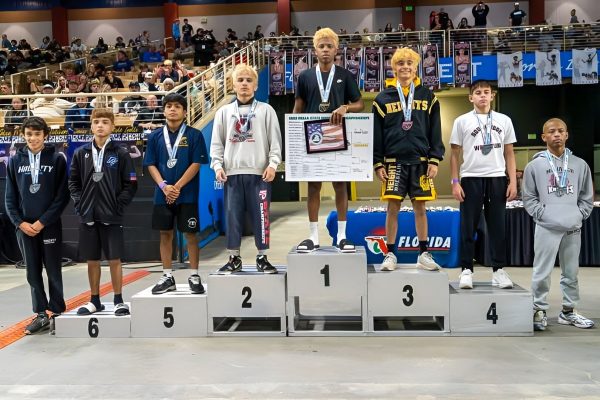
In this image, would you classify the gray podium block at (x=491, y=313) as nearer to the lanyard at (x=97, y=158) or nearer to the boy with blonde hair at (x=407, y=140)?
the boy with blonde hair at (x=407, y=140)

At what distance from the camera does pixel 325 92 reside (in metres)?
5.50

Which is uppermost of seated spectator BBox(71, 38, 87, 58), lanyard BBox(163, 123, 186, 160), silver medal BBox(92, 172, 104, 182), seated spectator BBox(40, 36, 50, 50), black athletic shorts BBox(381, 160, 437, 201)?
seated spectator BBox(40, 36, 50, 50)

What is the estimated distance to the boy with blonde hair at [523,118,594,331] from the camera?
17.7 feet

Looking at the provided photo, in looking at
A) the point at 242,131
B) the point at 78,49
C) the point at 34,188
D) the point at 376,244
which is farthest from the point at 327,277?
the point at 78,49

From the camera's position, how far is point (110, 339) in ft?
17.8

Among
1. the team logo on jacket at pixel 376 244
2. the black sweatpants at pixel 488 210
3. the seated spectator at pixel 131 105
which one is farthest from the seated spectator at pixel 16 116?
the black sweatpants at pixel 488 210

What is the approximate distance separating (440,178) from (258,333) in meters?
17.5

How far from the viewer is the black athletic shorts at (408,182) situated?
5.41 meters

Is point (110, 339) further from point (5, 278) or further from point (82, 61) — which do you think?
point (82, 61)

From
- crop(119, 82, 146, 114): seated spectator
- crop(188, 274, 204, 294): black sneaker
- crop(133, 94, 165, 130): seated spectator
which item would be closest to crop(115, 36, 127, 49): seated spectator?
crop(119, 82, 146, 114): seated spectator

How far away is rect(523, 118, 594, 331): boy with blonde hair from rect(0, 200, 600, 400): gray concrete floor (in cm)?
34

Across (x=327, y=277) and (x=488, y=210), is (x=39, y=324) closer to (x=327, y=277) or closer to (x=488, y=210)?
(x=327, y=277)

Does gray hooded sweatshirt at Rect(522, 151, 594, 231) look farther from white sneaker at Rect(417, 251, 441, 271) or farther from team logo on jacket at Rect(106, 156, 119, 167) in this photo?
team logo on jacket at Rect(106, 156, 119, 167)

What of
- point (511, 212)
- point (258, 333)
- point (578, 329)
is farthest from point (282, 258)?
point (578, 329)
